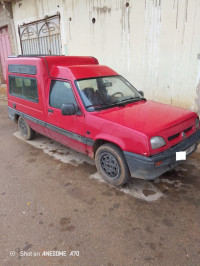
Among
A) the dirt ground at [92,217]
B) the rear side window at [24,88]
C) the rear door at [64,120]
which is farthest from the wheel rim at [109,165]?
the rear side window at [24,88]

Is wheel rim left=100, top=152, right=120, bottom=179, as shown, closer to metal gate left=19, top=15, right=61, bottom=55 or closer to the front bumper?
the front bumper

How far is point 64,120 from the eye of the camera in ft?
11.9

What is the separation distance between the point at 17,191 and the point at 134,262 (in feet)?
6.78

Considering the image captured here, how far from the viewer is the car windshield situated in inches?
131

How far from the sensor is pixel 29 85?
434 cm

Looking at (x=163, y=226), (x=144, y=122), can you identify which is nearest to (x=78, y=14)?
(x=144, y=122)

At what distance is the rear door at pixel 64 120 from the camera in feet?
11.2

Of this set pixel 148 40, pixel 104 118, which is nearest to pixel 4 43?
pixel 148 40

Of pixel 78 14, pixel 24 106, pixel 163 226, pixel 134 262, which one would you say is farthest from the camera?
pixel 78 14

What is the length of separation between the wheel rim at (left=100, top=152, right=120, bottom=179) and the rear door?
455 millimetres

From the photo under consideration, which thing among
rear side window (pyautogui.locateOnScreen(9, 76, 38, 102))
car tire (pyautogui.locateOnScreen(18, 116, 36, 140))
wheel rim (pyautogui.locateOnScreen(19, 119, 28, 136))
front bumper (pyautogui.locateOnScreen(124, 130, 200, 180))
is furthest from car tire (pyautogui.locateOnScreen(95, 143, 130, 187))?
wheel rim (pyautogui.locateOnScreen(19, 119, 28, 136))

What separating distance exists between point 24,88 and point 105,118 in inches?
99.5

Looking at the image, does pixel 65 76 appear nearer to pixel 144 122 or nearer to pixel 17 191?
pixel 144 122

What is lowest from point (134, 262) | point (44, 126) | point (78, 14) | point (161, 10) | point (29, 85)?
point (134, 262)
